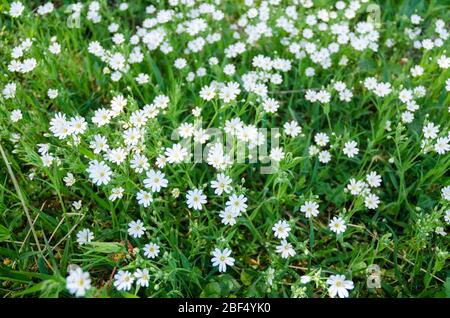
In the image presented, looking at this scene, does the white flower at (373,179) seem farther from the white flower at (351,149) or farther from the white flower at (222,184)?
the white flower at (222,184)

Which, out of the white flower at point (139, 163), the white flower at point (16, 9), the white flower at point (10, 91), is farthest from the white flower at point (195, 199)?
the white flower at point (16, 9)

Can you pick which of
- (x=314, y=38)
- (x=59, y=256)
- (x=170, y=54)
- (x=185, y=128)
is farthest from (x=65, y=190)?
(x=314, y=38)

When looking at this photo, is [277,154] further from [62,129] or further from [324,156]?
[62,129]

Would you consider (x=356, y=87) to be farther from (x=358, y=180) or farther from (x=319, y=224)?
(x=319, y=224)

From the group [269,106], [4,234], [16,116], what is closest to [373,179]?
[269,106]

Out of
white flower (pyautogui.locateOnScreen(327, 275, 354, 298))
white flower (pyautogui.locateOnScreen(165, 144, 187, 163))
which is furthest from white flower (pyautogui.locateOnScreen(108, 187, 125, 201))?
white flower (pyautogui.locateOnScreen(327, 275, 354, 298))
